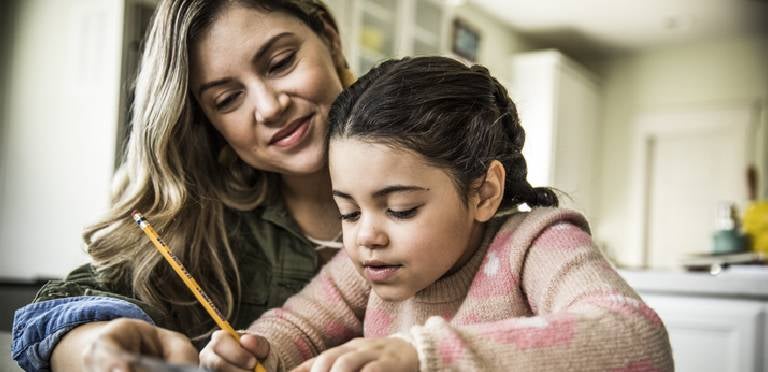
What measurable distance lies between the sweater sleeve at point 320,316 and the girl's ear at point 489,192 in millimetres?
205

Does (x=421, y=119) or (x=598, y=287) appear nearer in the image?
(x=598, y=287)

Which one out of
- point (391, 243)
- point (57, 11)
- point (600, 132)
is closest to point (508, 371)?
→ point (391, 243)

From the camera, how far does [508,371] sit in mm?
575

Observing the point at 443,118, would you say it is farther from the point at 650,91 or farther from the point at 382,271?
the point at 650,91

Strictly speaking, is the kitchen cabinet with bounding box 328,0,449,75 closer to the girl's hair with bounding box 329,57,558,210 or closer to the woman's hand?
the girl's hair with bounding box 329,57,558,210

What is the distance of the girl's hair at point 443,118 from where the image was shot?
2.68 ft

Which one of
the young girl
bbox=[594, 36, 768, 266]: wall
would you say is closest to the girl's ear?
the young girl

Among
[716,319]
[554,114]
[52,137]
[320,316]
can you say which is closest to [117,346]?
A: [320,316]

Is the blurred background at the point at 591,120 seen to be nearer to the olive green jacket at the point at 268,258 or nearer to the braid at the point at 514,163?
the olive green jacket at the point at 268,258

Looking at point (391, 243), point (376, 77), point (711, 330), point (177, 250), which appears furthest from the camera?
point (711, 330)

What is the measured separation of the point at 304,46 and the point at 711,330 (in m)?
1.23

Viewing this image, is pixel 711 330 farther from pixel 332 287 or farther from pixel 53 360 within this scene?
pixel 53 360

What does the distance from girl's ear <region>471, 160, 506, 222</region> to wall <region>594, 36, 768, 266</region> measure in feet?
16.9

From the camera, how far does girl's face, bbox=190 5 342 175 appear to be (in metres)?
1.02
